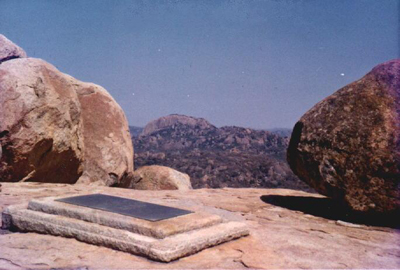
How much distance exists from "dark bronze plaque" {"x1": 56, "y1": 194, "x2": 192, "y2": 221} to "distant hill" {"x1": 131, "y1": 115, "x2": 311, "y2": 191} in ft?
30.5

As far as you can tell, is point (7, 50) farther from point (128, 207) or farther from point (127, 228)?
point (127, 228)

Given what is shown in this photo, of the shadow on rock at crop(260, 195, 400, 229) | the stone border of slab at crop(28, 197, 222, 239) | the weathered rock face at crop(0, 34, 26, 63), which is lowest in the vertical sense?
the stone border of slab at crop(28, 197, 222, 239)

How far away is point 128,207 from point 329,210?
9.62ft

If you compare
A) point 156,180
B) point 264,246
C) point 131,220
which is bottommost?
point 156,180

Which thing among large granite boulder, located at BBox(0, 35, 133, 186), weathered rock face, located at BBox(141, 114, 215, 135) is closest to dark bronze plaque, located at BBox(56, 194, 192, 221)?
large granite boulder, located at BBox(0, 35, 133, 186)

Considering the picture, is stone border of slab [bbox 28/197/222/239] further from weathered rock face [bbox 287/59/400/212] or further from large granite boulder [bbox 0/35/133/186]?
large granite boulder [bbox 0/35/133/186]

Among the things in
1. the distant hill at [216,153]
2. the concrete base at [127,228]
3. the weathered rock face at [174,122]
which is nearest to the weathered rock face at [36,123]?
the concrete base at [127,228]

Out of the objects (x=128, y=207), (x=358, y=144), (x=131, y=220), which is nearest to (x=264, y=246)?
(x=131, y=220)

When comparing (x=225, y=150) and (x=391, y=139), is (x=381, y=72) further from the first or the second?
(x=225, y=150)

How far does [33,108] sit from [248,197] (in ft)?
12.4

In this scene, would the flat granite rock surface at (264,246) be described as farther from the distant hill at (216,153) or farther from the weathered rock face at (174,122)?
the weathered rock face at (174,122)

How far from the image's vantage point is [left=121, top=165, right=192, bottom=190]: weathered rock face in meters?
9.70

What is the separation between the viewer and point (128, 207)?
4043 millimetres

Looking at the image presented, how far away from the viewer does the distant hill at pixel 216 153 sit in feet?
48.6
